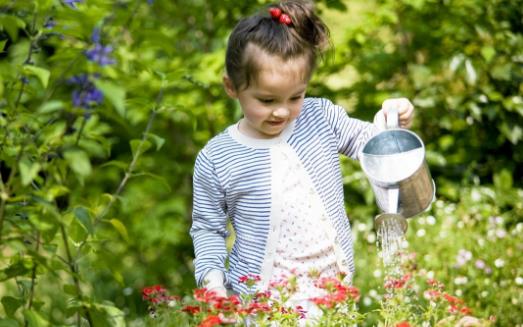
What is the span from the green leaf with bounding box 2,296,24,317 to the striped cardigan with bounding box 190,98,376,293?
1.72 ft

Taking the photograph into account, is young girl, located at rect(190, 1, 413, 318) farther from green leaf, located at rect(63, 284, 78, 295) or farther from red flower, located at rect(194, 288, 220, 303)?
green leaf, located at rect(63, 284, 78, 295)

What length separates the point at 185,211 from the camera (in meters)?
4.41

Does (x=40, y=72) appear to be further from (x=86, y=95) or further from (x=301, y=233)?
(x=301, y=233)

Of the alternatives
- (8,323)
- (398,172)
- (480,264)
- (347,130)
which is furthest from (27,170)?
(480,264)

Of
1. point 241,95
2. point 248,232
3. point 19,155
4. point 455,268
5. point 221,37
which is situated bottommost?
point 455,268

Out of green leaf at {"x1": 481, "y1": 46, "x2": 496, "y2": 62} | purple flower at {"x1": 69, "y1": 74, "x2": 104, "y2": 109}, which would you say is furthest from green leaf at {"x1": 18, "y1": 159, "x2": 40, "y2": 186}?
green leaf at {"x1": 481, "y1": 46, "x2": 496, "y2": 62}

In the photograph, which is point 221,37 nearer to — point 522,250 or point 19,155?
point 522,250

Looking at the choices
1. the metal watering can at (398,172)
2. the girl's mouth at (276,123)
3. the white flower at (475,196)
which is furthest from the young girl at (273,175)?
the white flower at (475,196)

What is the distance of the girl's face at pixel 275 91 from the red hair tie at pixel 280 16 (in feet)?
0.42

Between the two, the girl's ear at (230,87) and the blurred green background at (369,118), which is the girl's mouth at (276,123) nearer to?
the girl's ear at (230,87)

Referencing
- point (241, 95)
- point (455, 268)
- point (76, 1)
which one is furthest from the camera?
point (455, 268)

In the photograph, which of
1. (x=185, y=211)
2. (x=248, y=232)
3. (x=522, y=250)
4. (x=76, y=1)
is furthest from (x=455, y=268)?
(x=76, y=1)

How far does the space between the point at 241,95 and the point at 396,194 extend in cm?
53

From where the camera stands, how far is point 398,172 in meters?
2.31
